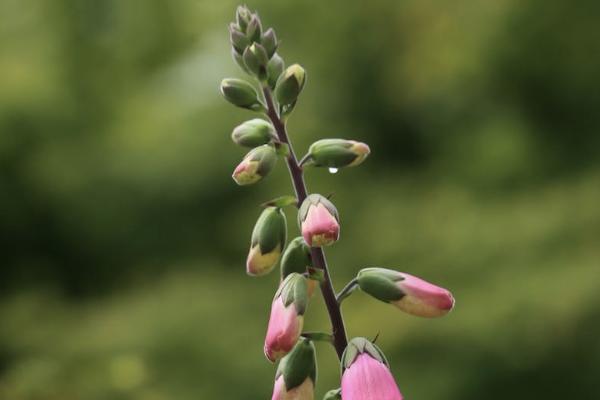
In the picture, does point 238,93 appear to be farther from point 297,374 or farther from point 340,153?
point 297,374

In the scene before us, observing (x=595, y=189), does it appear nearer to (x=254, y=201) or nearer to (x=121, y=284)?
(x=254, y=201)

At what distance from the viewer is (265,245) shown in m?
0.60

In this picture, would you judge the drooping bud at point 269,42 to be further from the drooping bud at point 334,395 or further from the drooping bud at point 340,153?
the drooping bud at point 334,395

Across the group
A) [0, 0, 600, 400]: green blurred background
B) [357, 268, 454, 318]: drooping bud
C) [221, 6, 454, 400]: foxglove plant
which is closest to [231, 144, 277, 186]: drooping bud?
[221, 6, 454, 400]: foxglove plant

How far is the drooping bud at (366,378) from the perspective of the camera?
0.55 metres

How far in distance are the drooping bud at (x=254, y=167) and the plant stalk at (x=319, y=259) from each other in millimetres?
→ 15

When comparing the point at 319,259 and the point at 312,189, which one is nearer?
the point at 319,259

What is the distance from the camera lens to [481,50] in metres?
1.87

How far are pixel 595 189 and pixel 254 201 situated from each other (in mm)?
643

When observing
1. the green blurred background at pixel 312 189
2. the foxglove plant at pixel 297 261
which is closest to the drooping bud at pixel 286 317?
the foxglove plant at pixel 297 261

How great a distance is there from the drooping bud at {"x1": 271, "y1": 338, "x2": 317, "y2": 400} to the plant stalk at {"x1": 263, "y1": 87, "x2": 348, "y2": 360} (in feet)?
0.08

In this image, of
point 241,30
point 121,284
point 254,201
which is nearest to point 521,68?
point 254,201

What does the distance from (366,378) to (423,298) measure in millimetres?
71

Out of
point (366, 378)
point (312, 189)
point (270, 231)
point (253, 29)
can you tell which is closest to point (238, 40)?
point (253, 29)
